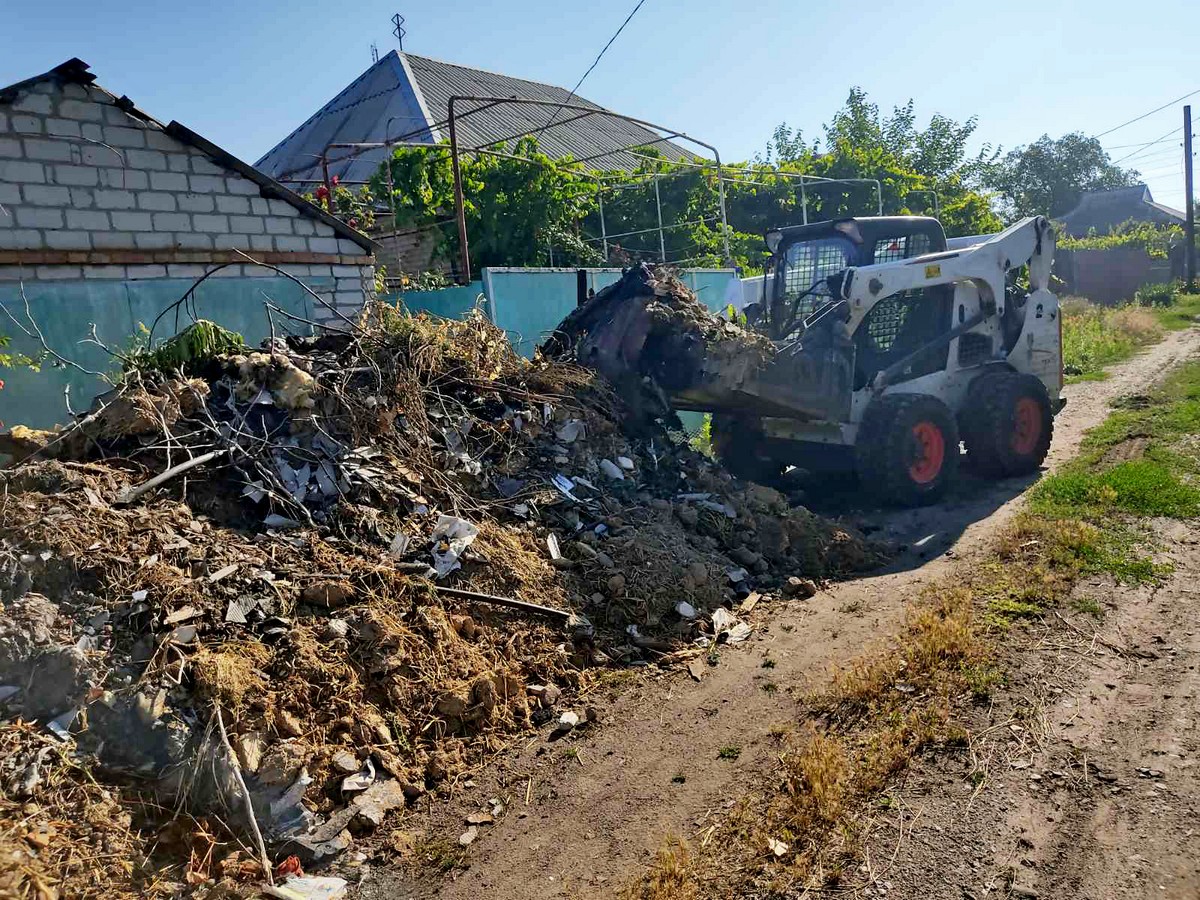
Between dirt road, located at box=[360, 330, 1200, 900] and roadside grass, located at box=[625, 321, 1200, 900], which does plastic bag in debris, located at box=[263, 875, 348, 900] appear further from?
roadside grass, located at box=[625, 321, 1200, 900]

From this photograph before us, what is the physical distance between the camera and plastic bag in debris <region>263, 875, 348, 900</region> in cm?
317

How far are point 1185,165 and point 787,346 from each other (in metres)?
29.6

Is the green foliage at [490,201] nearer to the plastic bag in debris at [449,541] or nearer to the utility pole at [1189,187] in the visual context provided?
the plastic bag in debris at [449,541]

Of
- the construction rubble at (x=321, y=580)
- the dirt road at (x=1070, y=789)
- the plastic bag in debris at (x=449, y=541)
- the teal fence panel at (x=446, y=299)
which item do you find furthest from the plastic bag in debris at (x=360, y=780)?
the teal fence panel at (x=446, y=299)

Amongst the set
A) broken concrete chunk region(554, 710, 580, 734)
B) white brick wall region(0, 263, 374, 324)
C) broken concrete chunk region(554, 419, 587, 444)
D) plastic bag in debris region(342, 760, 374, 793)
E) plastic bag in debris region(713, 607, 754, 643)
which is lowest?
broken concrete chunk region(554, 710, 580, 734)

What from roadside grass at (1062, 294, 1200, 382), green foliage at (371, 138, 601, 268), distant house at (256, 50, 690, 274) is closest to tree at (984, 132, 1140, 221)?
roadside grass at (1062, 294, 1200, 382)

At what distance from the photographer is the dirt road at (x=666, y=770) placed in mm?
3207

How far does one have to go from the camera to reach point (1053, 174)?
191ft

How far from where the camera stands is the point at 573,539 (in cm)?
562

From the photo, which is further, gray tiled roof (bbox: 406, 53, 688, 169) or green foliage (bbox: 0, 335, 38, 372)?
gray tiled roof (bbox: 406, 53, 688, 169)

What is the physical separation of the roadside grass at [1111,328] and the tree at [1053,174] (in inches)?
1375

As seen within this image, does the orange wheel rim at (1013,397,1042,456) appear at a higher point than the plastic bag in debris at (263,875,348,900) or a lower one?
higher

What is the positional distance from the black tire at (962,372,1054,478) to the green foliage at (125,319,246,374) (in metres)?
6.71

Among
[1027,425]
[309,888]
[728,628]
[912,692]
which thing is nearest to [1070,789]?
[912,692]
